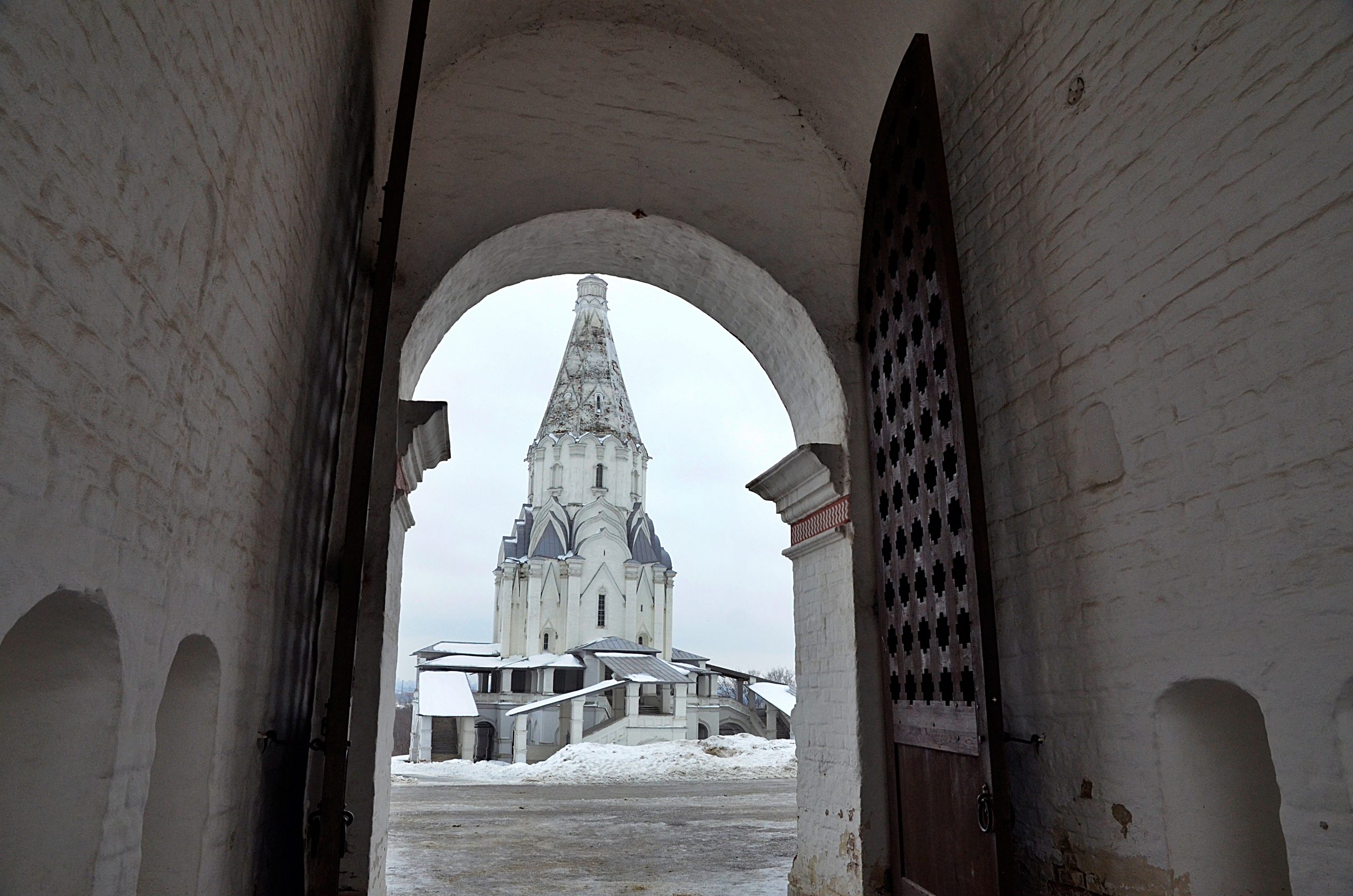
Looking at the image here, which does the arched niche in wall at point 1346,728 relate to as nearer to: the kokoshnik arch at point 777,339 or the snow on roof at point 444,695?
the kokoshnik arch at point 777,339

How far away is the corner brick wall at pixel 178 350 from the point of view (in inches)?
73.1

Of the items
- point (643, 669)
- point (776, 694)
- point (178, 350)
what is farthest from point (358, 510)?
point (776, 694)

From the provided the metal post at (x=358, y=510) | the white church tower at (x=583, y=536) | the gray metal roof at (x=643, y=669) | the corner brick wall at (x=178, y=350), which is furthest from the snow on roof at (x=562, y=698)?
the metal post at (x=358, y=510)

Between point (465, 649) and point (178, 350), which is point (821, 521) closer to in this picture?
point (178, 350)

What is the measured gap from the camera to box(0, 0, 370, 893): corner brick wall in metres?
1.86

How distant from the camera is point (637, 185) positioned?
628 centimetres

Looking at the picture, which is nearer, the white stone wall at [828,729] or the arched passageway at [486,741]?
the white stone wall at [828,729]

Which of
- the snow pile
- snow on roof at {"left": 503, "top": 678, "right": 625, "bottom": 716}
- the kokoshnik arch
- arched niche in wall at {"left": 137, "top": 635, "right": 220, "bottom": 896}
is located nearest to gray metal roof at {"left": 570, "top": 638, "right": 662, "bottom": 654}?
snow on roof at {"left": 503, "top": 678, "right": 625, "bottom": 716}

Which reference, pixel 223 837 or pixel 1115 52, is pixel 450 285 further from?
pixel 1115 52

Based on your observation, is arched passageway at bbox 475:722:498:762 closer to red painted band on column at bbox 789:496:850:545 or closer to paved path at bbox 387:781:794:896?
paved path at bbox 387:781:794:896

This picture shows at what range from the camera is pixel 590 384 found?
39000mm

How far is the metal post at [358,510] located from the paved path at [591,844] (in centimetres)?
295

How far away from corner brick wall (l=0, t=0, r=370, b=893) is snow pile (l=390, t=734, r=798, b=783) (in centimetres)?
1437

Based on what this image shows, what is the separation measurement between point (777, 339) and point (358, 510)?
3.63 m
